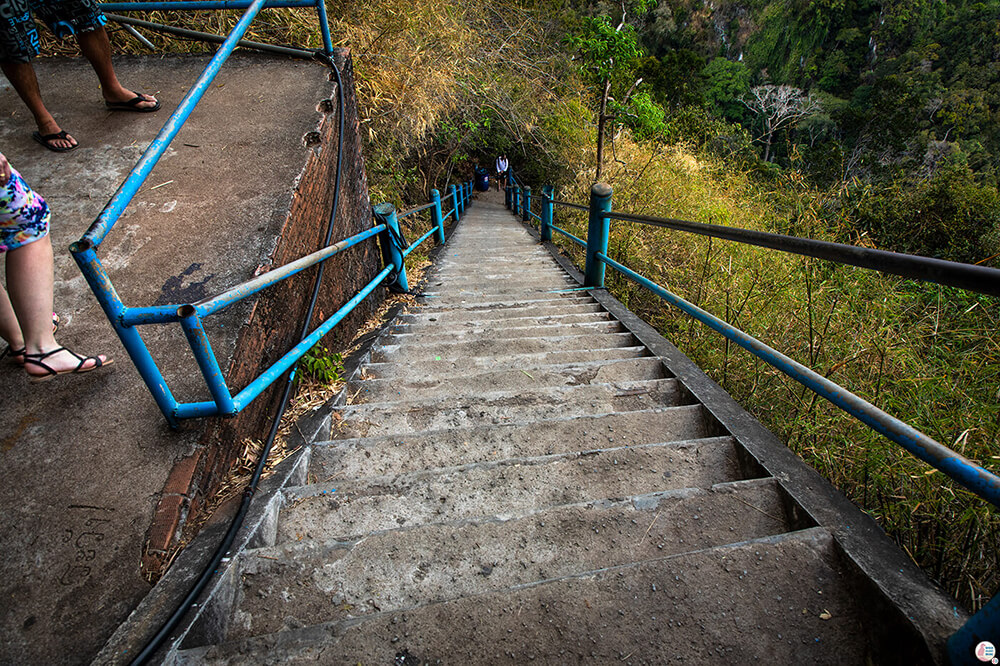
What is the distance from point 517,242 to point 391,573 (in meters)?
7.28

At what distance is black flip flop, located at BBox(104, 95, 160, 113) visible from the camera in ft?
8.73

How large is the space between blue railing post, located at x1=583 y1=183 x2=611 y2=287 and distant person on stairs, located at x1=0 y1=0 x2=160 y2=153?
3.16 meters

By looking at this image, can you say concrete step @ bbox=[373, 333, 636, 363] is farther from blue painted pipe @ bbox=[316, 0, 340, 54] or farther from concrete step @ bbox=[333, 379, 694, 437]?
blue painted pipe @ bbox=[316, 0, 340, 54]

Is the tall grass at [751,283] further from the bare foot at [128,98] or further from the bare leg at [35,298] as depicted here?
the bare leg at [35,298]

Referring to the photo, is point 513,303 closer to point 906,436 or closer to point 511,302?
point 511,302

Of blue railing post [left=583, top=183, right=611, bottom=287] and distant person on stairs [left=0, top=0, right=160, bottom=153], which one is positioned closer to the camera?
distant person on stairs [left=0, top=0, right=160, bottom=153]

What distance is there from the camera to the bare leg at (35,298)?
1432mm

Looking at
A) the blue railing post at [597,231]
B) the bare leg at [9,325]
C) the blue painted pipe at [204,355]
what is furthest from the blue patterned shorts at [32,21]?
the blue railing post at [597,231]

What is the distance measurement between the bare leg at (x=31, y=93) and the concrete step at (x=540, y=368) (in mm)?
2194

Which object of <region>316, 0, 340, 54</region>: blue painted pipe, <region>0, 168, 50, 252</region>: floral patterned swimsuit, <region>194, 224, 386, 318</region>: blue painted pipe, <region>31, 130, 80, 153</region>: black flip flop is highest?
<region>316, 0, 340, 54</region>: blue painted pipe

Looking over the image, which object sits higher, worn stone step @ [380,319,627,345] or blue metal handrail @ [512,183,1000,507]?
blue metal handrail @ [512,183,1000,507]

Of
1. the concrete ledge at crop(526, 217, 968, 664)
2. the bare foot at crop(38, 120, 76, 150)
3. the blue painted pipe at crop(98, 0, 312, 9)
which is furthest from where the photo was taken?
the blue painted pipe at crop(98, 0, 312, 9)

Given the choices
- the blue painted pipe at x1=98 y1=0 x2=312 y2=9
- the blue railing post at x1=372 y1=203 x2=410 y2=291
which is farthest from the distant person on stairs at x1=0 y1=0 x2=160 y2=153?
the blue railing post at x1=372 y1=203 x2=410 y2=291

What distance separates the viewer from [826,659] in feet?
2.98
